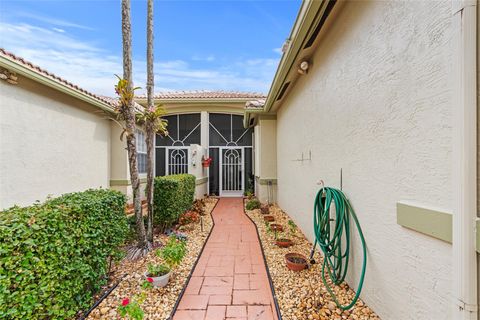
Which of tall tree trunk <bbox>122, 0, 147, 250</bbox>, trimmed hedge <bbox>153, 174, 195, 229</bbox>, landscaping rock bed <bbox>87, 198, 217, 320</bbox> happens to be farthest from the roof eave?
landscaping rock bed <bbox>87, 198, 217, 320</bbox>

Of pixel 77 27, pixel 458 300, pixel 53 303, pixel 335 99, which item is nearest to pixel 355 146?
pixel 335 99

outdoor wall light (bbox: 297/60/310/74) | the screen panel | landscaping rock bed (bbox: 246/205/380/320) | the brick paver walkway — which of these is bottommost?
the brick paver walkway

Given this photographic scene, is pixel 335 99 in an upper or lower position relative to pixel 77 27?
lower

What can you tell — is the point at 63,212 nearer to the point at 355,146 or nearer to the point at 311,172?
the point at 355,146

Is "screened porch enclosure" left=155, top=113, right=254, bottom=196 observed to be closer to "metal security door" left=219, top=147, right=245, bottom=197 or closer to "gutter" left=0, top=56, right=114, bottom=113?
"metal security door" left=219, top=147, right=245, bottom=197

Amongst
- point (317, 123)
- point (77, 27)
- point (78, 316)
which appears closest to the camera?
point (78, 316)

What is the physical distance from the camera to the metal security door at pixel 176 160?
10734 millimetres

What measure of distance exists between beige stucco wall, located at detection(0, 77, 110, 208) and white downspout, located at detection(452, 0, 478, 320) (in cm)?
640

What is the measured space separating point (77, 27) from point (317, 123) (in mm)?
7041

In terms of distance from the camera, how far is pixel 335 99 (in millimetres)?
3240

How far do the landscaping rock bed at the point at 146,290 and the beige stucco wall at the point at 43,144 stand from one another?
295cm

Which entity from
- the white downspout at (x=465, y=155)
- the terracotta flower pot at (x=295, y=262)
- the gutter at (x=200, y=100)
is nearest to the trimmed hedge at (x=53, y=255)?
the terracotta flower pot at (x=295, y=262)

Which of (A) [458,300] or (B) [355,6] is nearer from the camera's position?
(A) [458,300]

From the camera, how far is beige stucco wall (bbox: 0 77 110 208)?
13.9 feet
